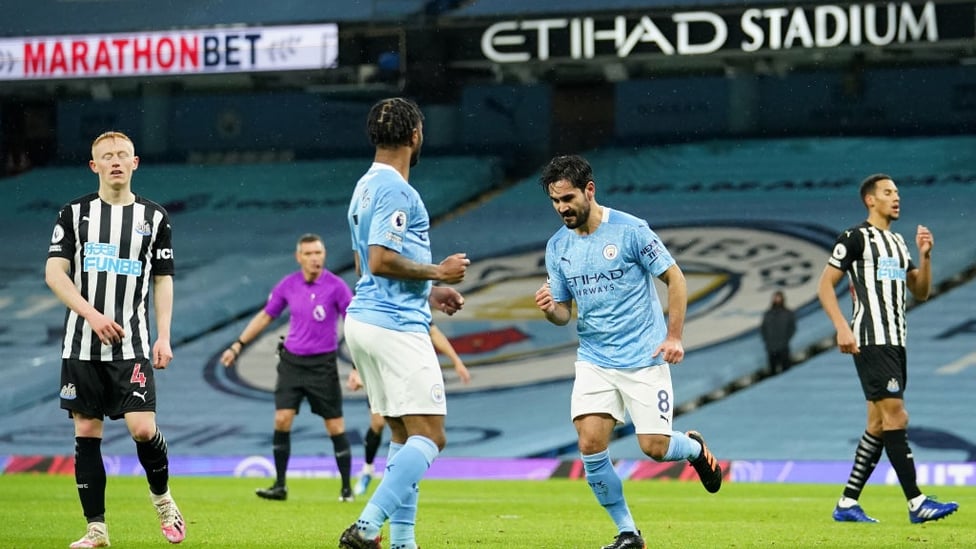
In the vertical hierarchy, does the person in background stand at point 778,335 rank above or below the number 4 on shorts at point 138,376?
below

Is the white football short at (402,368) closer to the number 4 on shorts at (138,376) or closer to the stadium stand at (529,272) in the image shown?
the number 4 on shorts at (138,376)

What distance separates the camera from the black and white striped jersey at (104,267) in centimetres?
853

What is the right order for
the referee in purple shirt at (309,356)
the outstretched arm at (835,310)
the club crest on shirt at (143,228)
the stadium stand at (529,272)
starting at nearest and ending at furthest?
the club crest on shirt at (143,228) < the outstretched arm at (835,310) < the referee in purple shirt at (309,356) < the stadium stand at (529,272)

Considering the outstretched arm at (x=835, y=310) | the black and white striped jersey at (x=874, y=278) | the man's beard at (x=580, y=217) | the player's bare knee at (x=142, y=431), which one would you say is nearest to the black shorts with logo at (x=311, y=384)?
the outstretched arm at (x=835, y=310)

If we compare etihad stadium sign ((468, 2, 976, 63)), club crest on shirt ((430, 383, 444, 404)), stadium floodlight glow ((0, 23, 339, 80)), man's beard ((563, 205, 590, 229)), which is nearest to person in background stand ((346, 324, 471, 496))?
man's beard ((563, 205, 590, 229))

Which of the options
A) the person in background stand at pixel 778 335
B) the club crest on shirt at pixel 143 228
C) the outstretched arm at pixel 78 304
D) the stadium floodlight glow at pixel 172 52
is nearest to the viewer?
the outstretched arm at pixel 78 304

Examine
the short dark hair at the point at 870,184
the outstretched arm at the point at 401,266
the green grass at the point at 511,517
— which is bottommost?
the green grass at the point at 511,517

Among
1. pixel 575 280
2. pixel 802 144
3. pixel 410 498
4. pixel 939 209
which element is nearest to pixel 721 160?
pixel 802 144

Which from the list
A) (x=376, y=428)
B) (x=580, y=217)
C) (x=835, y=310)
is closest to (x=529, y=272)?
(x=376, y=428)

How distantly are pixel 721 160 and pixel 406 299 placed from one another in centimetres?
2047

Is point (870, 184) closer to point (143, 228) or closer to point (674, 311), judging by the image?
point (674, 311)

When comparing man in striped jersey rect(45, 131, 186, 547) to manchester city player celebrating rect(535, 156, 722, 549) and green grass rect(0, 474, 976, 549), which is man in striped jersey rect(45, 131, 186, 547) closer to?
green grass rect(0, 474, 976, 549)

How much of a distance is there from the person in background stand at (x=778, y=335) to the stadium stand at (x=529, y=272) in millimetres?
229

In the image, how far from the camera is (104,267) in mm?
8570
